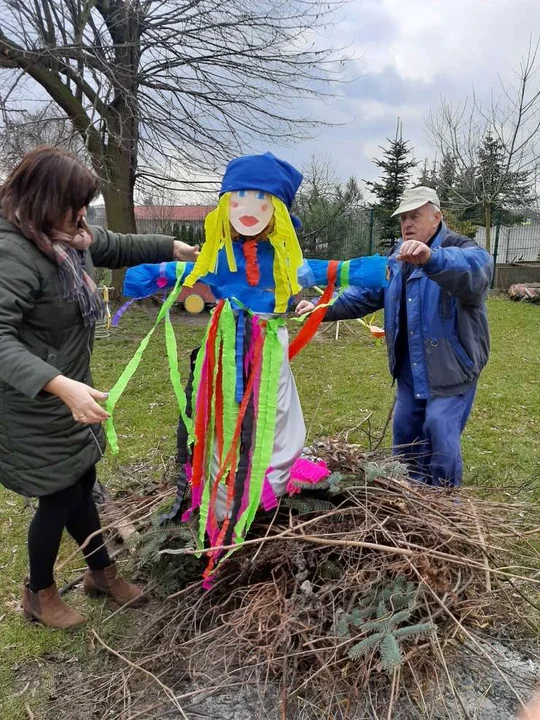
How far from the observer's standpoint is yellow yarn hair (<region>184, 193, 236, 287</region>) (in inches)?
78.8

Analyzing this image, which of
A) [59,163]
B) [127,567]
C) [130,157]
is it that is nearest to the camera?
[59,163]

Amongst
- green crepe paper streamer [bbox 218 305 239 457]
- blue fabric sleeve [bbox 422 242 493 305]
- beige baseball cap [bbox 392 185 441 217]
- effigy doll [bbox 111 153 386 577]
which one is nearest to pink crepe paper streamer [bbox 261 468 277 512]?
effigy doll [bbox 111 153 386 577]

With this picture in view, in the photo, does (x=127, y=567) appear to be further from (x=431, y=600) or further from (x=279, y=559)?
(x=431, y=600)

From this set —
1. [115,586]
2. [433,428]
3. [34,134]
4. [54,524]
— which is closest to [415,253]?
[433,428]

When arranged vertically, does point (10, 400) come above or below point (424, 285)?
below

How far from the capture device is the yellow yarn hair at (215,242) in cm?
200

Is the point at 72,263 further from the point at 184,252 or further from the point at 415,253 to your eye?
the point at 415,253

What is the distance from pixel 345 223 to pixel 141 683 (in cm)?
1129

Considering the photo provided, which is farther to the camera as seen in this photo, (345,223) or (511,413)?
(345,223)

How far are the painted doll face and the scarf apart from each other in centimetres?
51

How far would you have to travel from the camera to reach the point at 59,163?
165 cm

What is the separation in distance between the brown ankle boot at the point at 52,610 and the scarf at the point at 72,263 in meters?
1.03

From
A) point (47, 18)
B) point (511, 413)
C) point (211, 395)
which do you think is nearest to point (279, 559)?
point (211, 395)

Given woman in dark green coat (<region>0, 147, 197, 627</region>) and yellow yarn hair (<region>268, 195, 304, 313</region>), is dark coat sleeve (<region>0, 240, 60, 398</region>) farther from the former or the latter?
yellow yarn hair (<region>268, 195, 304, 313</region>)
